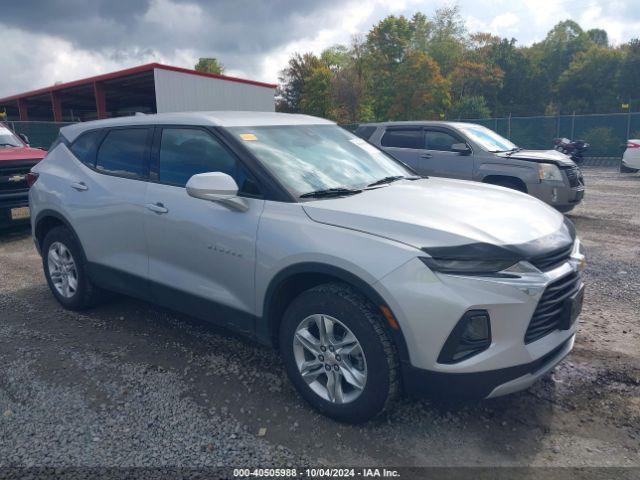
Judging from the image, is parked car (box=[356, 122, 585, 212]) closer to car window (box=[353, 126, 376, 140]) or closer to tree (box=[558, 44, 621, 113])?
car window (box=[353, 126, 376, 140])

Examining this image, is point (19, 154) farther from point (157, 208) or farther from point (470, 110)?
point (470, 110)

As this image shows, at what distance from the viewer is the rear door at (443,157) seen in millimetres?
8625

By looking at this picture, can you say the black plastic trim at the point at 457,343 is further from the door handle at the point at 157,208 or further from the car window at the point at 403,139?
the car window at the point at 403,139

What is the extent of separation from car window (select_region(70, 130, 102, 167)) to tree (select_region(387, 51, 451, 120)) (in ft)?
98.0

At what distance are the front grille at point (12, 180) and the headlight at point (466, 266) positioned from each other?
7482mm

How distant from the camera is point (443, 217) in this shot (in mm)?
2855

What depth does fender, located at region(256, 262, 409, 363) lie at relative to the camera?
2637 mm

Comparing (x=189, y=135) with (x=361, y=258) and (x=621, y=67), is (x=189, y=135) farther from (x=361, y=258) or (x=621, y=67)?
(x=621, y=67)

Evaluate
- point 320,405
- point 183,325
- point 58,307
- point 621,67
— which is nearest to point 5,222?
point 58,307

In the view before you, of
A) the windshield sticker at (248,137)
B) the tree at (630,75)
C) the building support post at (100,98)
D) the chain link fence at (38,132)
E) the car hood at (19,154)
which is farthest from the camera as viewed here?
the tree at (630,75)

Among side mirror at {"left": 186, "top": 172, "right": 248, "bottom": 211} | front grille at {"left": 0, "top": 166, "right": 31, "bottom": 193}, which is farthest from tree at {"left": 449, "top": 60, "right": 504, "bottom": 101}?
side mirror at {"left": 186, "top": 172, "right": 248, "bottom": 211}

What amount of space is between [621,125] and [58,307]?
23.4m

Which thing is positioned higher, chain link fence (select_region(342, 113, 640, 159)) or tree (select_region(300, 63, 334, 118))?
tree (select_region(300, 63, 334, 118))

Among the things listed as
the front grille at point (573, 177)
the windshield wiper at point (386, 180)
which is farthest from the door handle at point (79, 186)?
the front grille at point (573, 177)
